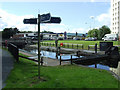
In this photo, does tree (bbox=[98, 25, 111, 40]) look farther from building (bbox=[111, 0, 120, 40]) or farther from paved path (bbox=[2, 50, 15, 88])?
paved path (bbox=[2, 50, 15, 88])

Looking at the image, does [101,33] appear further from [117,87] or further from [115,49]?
[117,87]

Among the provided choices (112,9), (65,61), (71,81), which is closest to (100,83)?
(71,81)

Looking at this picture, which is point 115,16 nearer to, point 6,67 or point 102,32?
point 102,32

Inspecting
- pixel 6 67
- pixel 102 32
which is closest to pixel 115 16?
pixel 102 32

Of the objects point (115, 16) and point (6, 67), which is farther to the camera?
point (115, 16)

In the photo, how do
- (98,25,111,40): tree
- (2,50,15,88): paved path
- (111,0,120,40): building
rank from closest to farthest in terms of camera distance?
(2,50,15,88): paved path < (98,25,111,40): tree < (111,0,120,40): building

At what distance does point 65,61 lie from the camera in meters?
12.4

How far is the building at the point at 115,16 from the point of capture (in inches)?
3465

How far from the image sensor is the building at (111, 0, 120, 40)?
8801 cm

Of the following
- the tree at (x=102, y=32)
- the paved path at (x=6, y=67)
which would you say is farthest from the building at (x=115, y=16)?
the paved path at (x=6, y=67)

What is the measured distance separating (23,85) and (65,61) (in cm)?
702

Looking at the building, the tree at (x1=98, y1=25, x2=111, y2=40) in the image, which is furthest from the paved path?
the building

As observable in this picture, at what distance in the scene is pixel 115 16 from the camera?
91750 millimetres

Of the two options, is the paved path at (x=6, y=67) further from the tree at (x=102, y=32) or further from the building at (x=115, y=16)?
the building at (x=115, y=16)
